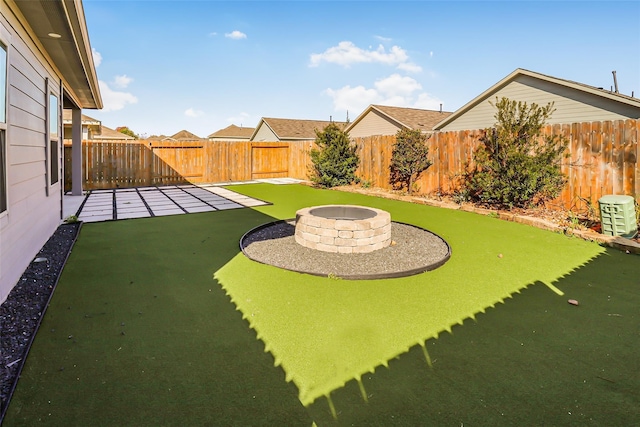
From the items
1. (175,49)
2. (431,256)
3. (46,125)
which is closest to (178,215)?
(46,125)

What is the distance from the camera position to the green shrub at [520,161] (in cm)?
712

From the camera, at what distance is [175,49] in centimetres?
1825

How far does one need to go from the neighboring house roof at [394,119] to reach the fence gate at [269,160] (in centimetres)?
622

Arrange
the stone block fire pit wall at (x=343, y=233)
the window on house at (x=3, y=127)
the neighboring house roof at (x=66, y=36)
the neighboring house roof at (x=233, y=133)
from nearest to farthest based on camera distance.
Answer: the window on house at (x=3, y=127) < the neighboring house roof at (x=66, y=36) < the stone block fire pit wall at (x=343, y=233) < the neighboring house roof at (x=233, y=133)

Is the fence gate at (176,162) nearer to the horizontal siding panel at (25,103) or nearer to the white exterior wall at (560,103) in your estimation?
the horizontal siding panel at (25,103)

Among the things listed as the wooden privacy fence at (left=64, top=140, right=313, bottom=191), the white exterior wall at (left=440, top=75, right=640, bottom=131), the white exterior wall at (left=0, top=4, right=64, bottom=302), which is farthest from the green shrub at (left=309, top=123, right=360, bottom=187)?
the white exterior wall at (left=0, top=4, right=64, bottom=302)

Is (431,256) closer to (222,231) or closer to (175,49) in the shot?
(222,231)

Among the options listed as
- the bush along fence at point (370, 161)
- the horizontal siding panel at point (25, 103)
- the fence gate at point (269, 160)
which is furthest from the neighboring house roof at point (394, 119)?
the horizontal siding panel at point (25, 103)

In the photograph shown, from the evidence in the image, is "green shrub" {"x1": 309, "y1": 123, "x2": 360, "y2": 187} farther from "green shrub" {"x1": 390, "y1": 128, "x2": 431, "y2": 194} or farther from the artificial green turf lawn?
the artificial green turf lawn

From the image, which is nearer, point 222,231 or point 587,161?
point 222,231

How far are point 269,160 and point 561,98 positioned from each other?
12.3 meters

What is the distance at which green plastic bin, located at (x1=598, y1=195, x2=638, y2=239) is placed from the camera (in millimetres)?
5285

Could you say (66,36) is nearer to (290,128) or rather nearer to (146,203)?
(146,203)

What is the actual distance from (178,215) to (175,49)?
1428cm
